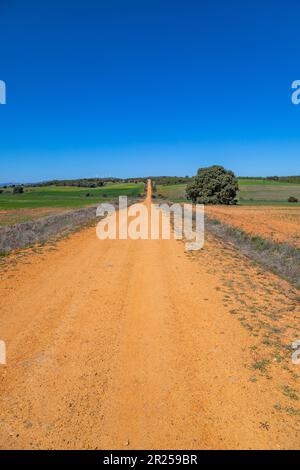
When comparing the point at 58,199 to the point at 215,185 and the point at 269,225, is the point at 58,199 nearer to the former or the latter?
the point at 215,185

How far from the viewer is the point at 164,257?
39.0 ft

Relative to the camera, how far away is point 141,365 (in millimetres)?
4793

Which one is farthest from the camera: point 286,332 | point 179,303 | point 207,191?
point 207,191

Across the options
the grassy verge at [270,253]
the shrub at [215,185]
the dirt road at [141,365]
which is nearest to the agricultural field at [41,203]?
the shrub at [215,185]

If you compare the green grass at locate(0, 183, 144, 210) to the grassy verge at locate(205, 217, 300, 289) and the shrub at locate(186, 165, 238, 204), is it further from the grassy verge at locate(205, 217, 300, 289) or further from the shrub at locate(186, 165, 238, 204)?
the grassy verge at locate(205, 217, 300, 289)

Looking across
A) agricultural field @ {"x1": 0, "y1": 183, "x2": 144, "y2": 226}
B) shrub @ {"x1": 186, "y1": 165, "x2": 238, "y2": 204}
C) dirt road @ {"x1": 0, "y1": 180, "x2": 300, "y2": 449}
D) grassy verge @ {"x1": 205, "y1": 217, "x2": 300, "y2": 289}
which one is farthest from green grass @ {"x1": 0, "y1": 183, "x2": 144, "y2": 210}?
dirt road @ {"x1": 0, "y1": 180, "x2": 300, "y2": 449}

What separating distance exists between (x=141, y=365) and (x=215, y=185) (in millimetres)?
61084

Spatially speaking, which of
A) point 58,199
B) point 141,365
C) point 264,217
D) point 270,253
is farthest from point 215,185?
point 141,365

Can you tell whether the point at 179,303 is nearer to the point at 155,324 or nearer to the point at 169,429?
the point at 155,324

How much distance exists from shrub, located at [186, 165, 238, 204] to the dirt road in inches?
2200

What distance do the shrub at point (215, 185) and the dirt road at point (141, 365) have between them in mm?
55881

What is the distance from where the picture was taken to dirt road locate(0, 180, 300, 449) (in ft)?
11.6
